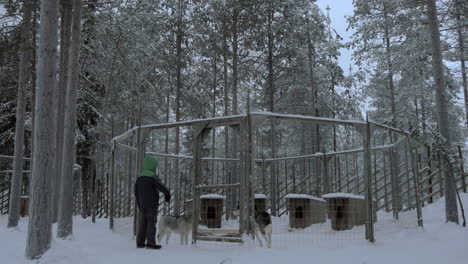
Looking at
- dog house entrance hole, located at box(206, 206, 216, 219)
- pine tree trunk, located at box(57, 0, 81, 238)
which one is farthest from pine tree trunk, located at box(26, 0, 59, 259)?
dog house entrance hole, located at box(206, 206, 216, 219)

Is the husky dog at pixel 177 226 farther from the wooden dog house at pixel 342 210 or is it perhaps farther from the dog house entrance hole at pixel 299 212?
the dog house entrance hole at pixel 299 212

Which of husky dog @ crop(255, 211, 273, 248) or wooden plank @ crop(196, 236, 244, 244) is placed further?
husky dog @ crop(255, 211, 273, 248)

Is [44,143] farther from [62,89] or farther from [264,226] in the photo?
[62,89]

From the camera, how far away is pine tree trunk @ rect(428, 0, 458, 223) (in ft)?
30.0

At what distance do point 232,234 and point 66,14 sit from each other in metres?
7.30

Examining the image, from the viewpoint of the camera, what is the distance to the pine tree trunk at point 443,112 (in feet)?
30.0

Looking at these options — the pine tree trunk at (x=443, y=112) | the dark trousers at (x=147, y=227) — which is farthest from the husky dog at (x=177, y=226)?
the pine tree trunk at (x=443, y=112)

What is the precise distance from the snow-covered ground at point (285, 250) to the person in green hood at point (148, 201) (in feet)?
0.97

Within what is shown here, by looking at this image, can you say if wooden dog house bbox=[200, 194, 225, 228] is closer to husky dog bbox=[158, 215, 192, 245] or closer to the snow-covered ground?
the snow-covered ground

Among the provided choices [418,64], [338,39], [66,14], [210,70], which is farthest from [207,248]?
[338,39]

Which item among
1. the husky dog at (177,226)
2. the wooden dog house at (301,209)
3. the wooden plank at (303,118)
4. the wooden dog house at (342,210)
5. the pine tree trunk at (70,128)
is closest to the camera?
the wooden plank at (303,118)

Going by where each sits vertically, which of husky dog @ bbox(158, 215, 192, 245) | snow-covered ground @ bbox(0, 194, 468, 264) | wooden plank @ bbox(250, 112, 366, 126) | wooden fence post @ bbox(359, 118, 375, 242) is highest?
wooden plank @ bbox(250, 112, 366, 126)

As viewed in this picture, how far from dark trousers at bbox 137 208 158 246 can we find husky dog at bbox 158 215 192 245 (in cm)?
68

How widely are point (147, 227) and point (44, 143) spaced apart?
7.32 feet
